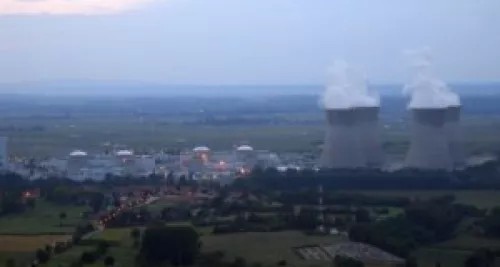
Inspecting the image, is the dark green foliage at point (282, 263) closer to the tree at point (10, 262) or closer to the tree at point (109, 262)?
the tree at point (109, 262)

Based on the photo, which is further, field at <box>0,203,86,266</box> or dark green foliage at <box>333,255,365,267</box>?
field at <box>0,203,86,266</box>

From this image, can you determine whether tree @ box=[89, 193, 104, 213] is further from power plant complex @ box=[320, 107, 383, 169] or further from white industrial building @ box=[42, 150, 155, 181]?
power plant complex @ box=[320, 107, 383, 169]

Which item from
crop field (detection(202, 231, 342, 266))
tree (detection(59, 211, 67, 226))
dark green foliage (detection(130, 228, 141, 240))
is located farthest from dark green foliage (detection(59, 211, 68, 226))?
crop field (detection(202, 231, 342, 266))

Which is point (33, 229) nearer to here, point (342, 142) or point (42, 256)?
point (42, 256)

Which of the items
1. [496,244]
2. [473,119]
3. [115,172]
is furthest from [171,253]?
[473,119]

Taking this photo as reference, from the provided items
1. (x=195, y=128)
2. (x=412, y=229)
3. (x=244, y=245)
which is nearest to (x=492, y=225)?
(x=412, y=229)

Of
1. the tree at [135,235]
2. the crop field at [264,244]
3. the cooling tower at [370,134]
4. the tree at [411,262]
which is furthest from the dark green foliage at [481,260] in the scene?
the cooling tower at [370,134]
